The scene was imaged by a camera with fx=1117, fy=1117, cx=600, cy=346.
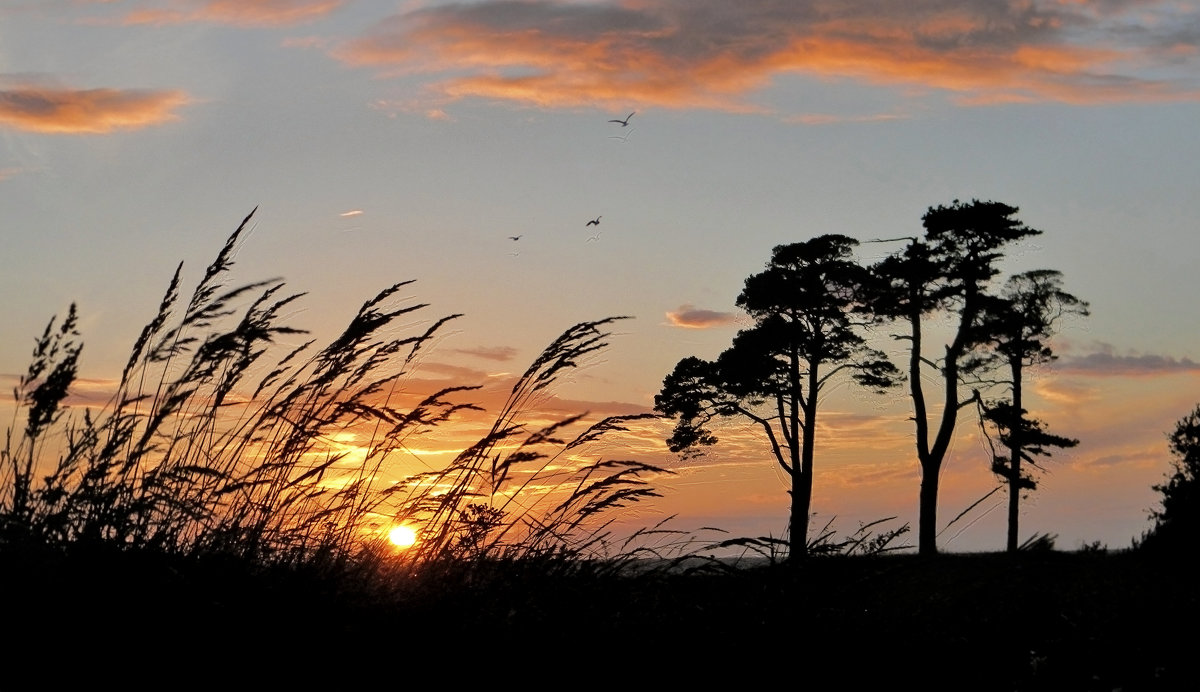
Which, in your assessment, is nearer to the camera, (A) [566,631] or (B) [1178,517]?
(A) [566,631]

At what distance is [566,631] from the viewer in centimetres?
430

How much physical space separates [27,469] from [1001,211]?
28198mm

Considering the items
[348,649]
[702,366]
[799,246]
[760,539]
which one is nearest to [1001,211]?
[799,246]

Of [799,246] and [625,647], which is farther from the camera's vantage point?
[799,246]

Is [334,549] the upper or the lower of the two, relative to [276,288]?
lower

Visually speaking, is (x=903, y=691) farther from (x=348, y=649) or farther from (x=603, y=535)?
(x=348, y=649)

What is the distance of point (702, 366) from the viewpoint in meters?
32.0

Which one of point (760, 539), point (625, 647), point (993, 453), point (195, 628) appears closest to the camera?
point (195, 628)

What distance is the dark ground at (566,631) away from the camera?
384 centimetres

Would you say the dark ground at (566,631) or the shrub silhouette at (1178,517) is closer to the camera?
the dark ground at (566,631)

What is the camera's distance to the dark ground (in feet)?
12.6

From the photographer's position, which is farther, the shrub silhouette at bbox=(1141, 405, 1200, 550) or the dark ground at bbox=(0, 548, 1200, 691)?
the shrub silhouette at bbox=(1141, 405, 1200, 550)

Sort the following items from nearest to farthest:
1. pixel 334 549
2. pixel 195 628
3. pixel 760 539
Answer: pixel 195 628 → pixel 334 549 → pixel 760 539

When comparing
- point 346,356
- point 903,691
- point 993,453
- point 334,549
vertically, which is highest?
point 993,453
